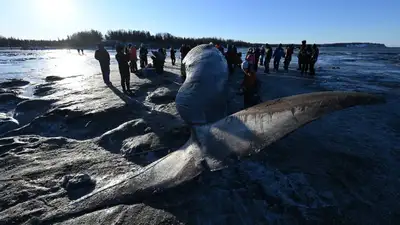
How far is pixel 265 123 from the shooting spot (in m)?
2.63

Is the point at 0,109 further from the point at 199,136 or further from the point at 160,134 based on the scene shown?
the point at 199,136

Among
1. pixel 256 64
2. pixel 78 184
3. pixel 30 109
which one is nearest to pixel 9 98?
pixel 30 109

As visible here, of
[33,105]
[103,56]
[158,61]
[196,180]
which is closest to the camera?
[196,180]

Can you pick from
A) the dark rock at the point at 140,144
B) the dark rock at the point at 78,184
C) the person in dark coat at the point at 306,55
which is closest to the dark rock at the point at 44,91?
the dark rock at the point at 140,144

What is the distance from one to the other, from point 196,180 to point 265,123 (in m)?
1.41

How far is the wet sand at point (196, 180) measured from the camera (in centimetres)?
302

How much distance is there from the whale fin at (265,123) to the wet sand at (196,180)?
813 mm

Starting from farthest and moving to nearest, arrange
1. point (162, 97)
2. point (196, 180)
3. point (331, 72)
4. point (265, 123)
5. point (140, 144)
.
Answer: point (331, 72) < point (162, 97) < point (140, 144) < point (196, 180) < point (265, 123)

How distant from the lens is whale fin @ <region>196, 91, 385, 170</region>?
2326 millimetres

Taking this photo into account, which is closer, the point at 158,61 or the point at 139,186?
the point at 139,186

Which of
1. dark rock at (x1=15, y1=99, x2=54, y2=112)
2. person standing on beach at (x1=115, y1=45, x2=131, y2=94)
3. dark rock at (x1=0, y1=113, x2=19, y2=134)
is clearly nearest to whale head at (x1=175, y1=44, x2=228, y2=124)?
dark rock at (x1=0, y1=113, x2=19, y2=134)

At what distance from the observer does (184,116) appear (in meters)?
4.55

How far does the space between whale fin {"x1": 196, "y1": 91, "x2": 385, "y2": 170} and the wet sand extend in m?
0.81

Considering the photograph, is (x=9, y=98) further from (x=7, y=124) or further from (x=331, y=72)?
(x=331, y=72)
